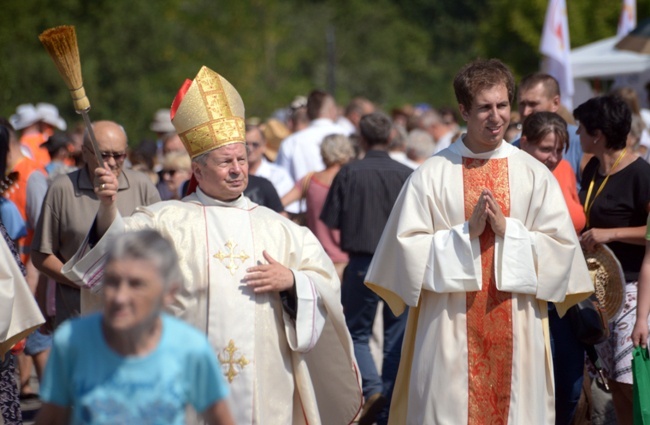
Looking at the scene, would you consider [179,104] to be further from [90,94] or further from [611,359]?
[90,94]

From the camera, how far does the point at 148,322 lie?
11.9 feet

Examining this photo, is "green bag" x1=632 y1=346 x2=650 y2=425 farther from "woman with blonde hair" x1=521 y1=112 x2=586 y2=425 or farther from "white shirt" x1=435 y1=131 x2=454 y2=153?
"white shirt" x1=435 y1=131 x2=454 y2=153

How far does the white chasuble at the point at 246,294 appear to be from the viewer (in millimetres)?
5340

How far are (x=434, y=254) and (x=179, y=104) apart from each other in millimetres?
1335

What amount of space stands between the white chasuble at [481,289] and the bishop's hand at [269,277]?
0.70m

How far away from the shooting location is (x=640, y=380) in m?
6.15

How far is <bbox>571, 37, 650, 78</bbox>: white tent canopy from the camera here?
15.7m

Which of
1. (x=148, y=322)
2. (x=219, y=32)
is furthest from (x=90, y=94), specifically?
(x=148, y=322)

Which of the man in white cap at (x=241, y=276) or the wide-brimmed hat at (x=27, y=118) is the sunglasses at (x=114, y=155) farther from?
the wide-brimmed hat at (x=27, y=118)

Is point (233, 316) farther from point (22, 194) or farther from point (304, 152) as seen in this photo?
point (304, 152)

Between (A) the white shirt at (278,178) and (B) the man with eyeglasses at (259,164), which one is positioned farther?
(A) the white shirt at (278,178)

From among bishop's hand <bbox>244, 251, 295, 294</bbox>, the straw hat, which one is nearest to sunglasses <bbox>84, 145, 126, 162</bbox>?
bishop's hand <bbox>244, 251, 295, 294</bbox>

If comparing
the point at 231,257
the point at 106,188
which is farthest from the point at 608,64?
the point at 106,188

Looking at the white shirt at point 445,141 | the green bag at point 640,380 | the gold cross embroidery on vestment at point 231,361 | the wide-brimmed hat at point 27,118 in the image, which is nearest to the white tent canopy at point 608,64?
the white shirt at point 445,141
